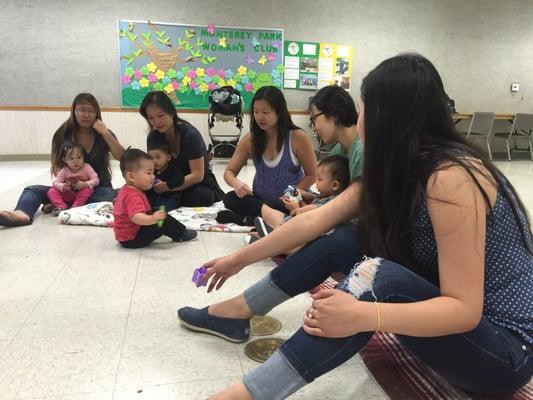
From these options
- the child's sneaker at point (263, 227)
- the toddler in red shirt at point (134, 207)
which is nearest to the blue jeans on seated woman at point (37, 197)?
the toddler in red shirt at point (134, 207)

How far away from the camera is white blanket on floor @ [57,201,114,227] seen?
9.37ft

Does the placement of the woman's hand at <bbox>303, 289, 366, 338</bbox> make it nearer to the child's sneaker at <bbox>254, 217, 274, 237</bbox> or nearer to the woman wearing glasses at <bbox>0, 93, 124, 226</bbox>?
the child's sneaker at <bbox>254, 217, 274, 237</bbox>

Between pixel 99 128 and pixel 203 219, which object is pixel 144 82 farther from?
pixel 203 219

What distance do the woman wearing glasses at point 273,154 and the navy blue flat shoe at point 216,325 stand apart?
3.54 ft

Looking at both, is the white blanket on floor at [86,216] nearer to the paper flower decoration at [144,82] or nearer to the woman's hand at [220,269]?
the woman's hand at [220,269]

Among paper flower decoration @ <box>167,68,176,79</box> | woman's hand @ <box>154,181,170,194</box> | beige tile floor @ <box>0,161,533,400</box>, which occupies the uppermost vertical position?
paper flower decoration @ <box>167,68,176,79</box>

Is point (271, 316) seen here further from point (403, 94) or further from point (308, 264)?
point (403, 94)

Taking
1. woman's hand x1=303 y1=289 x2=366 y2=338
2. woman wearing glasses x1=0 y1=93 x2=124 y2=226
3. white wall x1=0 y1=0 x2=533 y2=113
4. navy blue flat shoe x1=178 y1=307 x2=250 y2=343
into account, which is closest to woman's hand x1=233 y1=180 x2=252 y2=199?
woman wearing glasses x1=0 y1=93 x2=124 y2=226

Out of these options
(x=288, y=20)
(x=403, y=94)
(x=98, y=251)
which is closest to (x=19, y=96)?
(x=288, y=20)

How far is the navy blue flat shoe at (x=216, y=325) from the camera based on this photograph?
4.69 feet

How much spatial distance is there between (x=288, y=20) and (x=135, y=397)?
5.97 m

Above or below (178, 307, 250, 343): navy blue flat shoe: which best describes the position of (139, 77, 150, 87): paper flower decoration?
above

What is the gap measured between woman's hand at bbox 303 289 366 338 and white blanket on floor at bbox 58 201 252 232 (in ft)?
6.40

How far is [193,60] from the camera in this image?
19.9 feet
